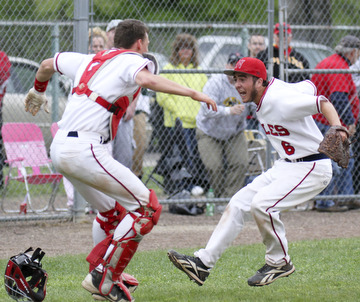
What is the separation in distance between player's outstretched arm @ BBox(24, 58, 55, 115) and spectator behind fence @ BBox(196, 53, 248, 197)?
3.79 metres

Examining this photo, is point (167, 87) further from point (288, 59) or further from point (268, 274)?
point (288, 59)

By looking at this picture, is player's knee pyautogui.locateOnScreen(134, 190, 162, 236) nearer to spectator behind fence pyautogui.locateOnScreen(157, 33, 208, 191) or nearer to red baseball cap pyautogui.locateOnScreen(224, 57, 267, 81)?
red baseball cap pyautogui.locateOnScreen(224, 57, 267, 81)

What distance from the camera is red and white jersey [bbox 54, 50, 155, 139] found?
192 inches

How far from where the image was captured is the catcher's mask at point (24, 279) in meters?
4.81

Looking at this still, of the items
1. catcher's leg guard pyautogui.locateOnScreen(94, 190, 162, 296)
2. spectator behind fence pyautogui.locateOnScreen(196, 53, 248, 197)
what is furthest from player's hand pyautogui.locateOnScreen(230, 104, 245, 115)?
catcher's leg guard pyautogui.locateOnScreen(94, 190, 162, 296)

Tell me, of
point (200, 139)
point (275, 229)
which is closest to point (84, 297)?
point (275, 229)

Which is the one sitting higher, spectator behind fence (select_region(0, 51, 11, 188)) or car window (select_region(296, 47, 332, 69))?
Answer: car window (select_region(296, 47, 332, 69))

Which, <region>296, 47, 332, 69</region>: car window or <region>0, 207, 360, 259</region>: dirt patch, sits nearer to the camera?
<region>0, 207, 360, 259</region>: dirt patch

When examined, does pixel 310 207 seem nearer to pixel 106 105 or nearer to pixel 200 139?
pixel 200 139

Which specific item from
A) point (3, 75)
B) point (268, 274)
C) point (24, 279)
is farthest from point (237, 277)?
point (3, 75)

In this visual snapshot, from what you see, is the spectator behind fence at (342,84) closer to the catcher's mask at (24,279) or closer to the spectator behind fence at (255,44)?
the spectator behind fence at (255,44)

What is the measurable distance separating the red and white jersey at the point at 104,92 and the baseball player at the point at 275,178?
1.00 metres

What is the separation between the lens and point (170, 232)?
833 cm

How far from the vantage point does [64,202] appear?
418 inches
